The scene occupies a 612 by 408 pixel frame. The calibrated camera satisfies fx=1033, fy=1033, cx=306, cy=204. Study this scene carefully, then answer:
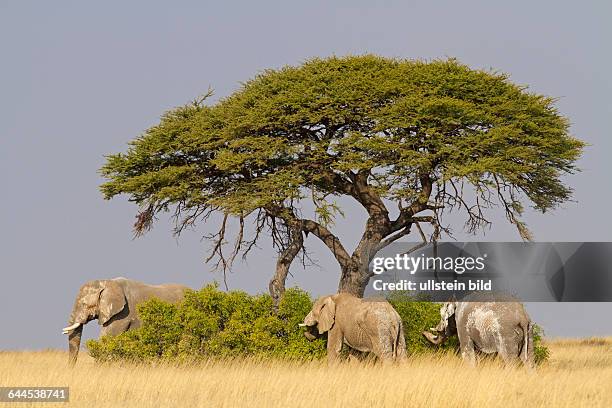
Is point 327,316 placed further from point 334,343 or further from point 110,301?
point 110,301

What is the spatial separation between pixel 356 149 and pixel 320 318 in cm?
553

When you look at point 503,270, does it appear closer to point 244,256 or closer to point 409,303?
point 409,303

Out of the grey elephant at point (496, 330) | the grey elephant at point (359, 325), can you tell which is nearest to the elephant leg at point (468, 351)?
the grey elephant at point (496, 330)

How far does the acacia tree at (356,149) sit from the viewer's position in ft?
91.6

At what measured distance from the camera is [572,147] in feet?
97.7

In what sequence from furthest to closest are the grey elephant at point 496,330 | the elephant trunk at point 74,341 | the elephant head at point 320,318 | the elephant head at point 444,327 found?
the elephant trunk at point 74,341, the elephant head at point 444,327, the elephant head at point 320,318, the grey elephant at point 496,330

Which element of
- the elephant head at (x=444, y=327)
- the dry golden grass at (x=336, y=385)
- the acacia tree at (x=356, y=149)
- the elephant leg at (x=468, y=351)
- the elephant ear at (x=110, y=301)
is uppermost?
the acacia tree at (x=356, y=149)

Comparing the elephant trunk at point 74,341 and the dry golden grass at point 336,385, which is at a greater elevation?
the elephant trunk at point 74,341

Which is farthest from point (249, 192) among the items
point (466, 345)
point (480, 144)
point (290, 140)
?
point (466, 345)

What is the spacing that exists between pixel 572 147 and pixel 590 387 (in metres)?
11.7

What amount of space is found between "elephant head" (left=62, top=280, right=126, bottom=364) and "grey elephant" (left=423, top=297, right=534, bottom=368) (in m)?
10.2

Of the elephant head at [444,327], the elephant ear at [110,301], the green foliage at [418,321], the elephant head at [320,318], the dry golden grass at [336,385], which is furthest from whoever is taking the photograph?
the elephant ear at [110,301]

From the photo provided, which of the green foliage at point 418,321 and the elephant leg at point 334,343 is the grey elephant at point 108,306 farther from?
the green foliage at point 418,321

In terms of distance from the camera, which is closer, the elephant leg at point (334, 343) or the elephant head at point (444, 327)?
the elephant leg at point (334, 343)
